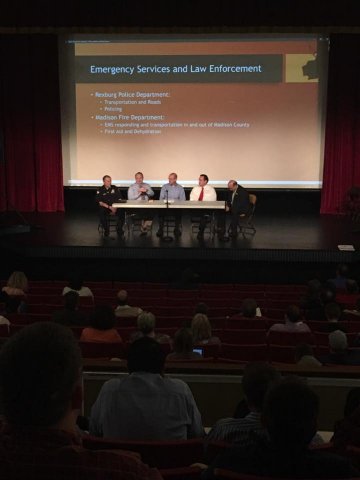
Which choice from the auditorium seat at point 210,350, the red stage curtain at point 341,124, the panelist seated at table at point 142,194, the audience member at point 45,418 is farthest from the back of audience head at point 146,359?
the red stage curtain at point 341,124

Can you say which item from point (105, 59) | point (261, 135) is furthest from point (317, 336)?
point (105, 59)

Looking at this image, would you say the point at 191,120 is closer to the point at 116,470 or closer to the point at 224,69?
the point at 224,69

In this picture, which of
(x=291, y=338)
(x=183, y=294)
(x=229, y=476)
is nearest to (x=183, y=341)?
(x=291, y=338)

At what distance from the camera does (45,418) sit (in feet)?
4.15

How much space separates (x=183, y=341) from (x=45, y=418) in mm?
3166

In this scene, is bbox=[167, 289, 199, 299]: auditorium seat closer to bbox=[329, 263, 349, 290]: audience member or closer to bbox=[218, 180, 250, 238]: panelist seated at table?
bbox=[329, 263, 349, 290]: audience member

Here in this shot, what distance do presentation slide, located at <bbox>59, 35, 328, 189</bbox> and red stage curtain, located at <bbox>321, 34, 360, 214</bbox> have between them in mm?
195

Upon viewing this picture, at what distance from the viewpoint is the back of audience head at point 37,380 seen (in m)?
1.26

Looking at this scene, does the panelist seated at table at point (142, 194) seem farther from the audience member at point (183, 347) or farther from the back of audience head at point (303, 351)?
the back of audience head at point (303, 351)

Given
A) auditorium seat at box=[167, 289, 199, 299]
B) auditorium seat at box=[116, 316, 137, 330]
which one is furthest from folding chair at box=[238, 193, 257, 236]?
auditorium seat at box=[116, 316, 137, 330]

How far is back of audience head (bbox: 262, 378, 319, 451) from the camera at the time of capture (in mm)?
1772

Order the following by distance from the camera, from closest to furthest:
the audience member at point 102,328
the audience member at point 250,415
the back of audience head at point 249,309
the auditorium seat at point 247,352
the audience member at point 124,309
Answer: the audience member at point 250,415
the auditorium seat at point 247,352
the audience member at point 102,328
the back of audience head at point 249,309
the audience member at point 124,309

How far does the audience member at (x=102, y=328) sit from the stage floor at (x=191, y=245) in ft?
15.7

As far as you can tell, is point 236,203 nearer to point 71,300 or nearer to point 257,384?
point 71,300
